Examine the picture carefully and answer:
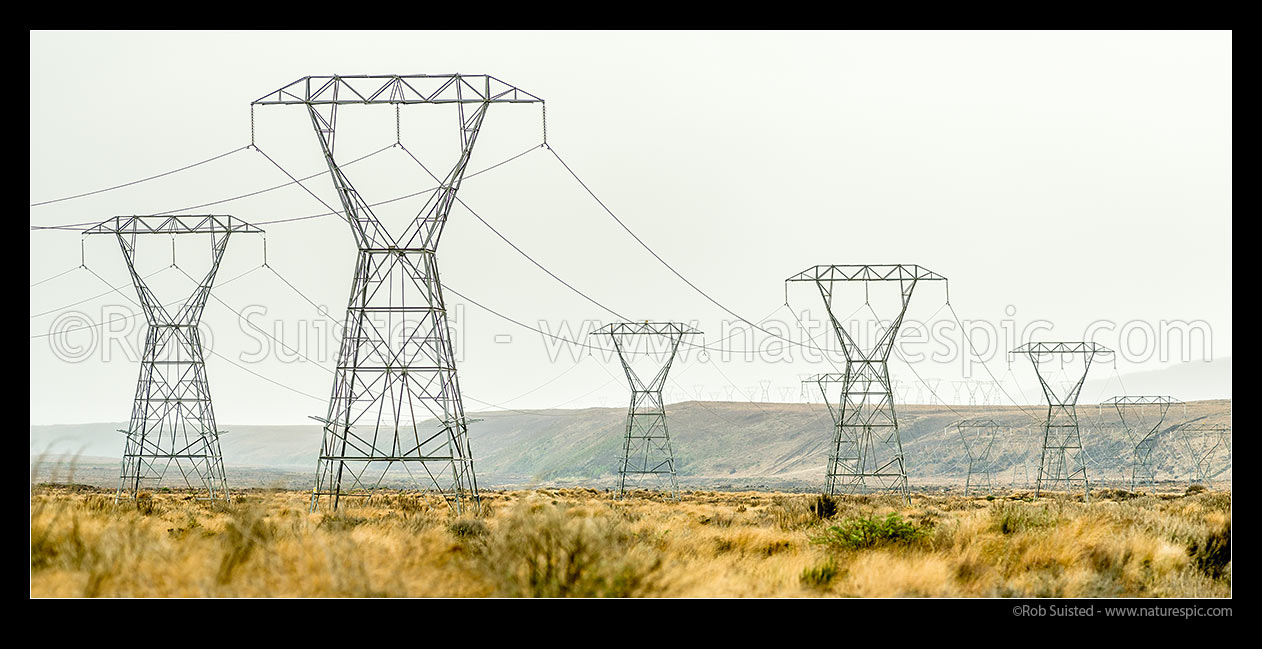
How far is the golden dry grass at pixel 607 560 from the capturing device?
13.5 meters

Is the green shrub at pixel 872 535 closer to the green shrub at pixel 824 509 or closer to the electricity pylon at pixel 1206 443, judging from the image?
the green shrub at pixel 824 509

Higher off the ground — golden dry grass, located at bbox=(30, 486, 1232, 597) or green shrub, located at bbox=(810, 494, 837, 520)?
golden dry grass, located at bbox=(30, 486, 1232, 597)

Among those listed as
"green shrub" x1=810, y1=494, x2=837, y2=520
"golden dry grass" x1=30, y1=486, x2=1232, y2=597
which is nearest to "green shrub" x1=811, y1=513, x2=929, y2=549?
"golden dry grass" x1=30, y1=486, x2=1232, y2=597

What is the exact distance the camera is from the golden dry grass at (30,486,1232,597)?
1349cm

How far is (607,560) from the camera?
46.4 feet

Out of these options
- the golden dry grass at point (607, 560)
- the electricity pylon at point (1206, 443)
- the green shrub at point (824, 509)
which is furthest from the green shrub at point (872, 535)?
the electricity pylon at point (1206, 443)

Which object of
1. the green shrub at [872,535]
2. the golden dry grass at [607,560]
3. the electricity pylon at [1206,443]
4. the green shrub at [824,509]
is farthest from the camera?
the electricity pylon at [1206,443]

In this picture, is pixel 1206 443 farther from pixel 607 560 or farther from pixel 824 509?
pixel 607 560

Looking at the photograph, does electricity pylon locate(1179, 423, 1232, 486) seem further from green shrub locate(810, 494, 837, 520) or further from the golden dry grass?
the golden dry grass

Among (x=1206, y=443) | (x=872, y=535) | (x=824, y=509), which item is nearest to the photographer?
(x=872, y=535)

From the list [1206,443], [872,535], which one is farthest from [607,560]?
[1206,443]

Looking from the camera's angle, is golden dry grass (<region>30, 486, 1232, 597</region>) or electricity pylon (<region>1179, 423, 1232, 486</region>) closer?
golden dry grass (<region>30, 486, 1232, 597</region>)
